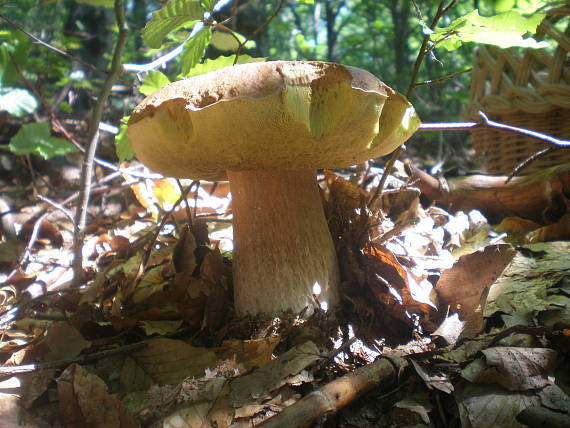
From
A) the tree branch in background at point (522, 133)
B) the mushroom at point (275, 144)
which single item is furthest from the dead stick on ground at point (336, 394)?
the tree branch in background at point (522, 133)

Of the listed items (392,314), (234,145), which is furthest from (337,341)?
(234,145)

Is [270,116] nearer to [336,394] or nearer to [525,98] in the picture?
[336,394]

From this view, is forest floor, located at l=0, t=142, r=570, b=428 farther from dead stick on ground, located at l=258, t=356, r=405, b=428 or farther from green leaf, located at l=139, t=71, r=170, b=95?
green leaf, located at l=139, t=71, r=170, b=95

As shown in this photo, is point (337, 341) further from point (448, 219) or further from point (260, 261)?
point (448, 219)

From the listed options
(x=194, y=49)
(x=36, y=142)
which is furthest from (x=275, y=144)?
(x=36, y=142)

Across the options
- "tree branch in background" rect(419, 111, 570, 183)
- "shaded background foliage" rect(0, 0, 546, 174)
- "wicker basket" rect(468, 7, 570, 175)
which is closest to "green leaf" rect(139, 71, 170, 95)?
"shaded background foliage" rect(0, 0, 546, 174)

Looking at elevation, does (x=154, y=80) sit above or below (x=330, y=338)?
above

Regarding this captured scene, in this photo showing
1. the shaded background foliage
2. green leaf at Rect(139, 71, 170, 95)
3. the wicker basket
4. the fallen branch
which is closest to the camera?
green leaf at Rect(139, 71, 170, 95)
